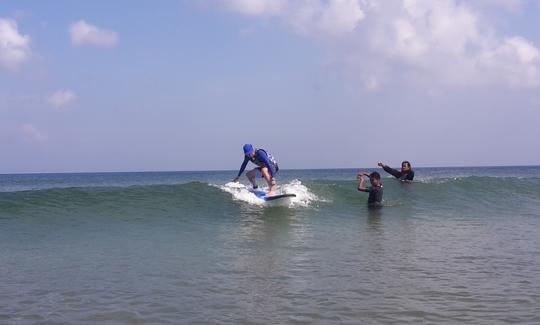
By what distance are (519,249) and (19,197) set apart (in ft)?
47.3

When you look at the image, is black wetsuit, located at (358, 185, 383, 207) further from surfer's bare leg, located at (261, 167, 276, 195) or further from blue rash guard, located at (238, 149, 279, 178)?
blue rash guard, located at (238, 149, 279, 178)

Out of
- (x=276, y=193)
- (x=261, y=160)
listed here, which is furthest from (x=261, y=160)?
(x=276, y=193)

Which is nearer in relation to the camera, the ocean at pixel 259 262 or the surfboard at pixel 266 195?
the ocean at pixel 259 262

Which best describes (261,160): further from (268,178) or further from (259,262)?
(259,262)

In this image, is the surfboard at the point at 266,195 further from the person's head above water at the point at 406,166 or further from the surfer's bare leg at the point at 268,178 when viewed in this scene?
the person's head above water at the point at 406,166

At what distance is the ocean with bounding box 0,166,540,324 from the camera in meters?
5.89

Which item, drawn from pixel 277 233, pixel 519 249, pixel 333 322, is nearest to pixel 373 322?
pixel 333 322

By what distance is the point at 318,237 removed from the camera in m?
11.3

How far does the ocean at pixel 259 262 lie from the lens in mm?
5895

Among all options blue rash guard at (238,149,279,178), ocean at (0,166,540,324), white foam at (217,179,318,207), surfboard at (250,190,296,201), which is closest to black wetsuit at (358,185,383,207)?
ocean at (0,166,540,324)

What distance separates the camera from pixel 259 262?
849 centimetres

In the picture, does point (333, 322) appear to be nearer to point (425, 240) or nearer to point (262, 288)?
point (262, 288)

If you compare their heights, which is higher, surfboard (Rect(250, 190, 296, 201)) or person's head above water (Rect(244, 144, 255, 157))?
person's head above water (Rect(244, 144, 255, 157))

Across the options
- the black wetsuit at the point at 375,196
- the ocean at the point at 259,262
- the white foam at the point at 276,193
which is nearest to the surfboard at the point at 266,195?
the white foam at the point at 276,193
